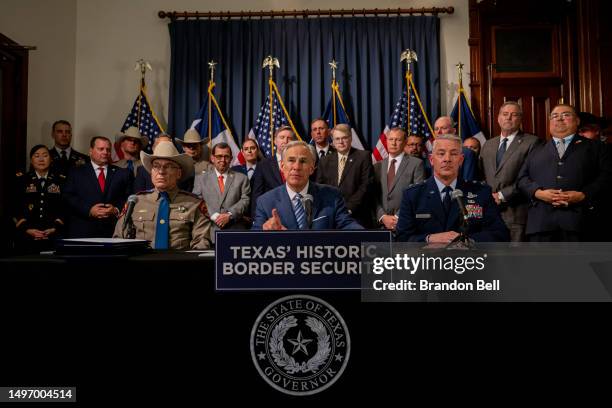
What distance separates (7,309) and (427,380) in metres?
1.52

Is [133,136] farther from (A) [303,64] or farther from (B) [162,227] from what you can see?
(B) [162,227]

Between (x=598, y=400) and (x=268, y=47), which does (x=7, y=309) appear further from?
(x=268, y=47)

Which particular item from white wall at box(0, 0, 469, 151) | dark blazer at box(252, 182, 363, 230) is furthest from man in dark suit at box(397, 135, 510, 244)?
white wall at box(0, 0, 469, 151)

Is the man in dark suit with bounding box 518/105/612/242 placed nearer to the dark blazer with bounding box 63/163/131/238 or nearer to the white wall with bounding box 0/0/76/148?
the dark blazer with bounding box 63/163/131/238

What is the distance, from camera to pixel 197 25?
6332 mm

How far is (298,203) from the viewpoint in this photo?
8.48ft

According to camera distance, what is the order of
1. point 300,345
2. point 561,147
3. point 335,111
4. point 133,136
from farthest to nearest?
point 335,111
point 133,136
point 561,147
point 300,345

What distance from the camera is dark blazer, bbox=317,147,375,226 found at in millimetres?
4395

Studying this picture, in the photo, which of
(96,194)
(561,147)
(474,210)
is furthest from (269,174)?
(561,147)

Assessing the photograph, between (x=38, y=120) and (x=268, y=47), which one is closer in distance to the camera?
(x=38, y=120)

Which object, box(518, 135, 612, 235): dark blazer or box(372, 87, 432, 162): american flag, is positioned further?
box(372, 87, 432, 162): american flag

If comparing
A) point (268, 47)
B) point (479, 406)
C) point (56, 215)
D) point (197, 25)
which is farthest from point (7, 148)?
point (479, 406)

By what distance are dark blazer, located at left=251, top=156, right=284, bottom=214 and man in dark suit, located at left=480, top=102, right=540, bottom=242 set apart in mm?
1936

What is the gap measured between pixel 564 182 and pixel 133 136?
14.4 feet
